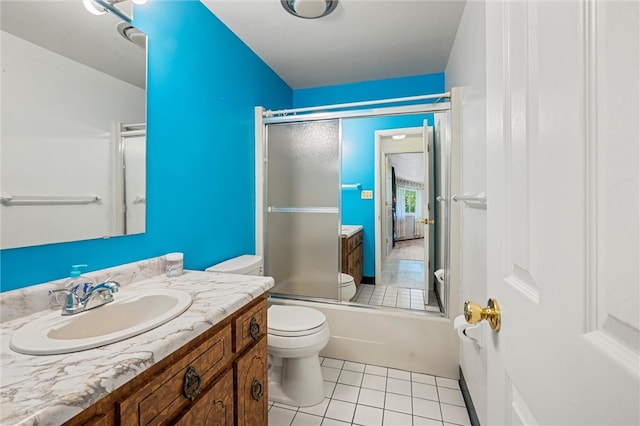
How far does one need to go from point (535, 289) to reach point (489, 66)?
0.52 metres

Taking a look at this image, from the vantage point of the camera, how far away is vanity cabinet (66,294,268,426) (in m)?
0.64

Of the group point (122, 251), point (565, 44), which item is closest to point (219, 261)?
point (122, 251)

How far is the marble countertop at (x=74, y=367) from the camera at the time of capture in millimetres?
502

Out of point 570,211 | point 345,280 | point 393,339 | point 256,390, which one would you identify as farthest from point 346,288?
point 570,211

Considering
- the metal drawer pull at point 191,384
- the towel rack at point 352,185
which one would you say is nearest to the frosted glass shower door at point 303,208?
the towel rack at point 352,185

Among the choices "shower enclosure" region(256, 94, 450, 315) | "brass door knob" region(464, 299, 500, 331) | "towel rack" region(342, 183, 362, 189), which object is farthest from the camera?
"towel rack" region(342, 183, 362, 189)

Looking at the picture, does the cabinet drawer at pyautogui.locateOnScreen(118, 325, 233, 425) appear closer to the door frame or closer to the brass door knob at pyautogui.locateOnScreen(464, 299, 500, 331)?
the brass door knob at pyautogui.locateOnScreen(464, 299, 500, 331)

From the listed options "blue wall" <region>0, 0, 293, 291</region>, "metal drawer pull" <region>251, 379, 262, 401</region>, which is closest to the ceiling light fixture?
"blue wall" <region>0, 0, 293, 291</region>

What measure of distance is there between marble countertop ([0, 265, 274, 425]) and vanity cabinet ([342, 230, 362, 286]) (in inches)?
72.4

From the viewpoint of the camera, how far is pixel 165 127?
151 centimetres

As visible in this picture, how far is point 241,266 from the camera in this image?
6.22 ft

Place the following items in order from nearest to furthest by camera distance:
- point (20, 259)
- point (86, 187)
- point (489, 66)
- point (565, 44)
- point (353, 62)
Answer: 1. point (565, 44)
2. point (489, 66)
3. point (20, 259)
4. point (86, 187)
5. point (353, 62)

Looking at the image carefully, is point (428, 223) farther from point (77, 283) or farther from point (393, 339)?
point (77, 283)

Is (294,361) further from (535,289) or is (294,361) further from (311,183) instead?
(535,289)
